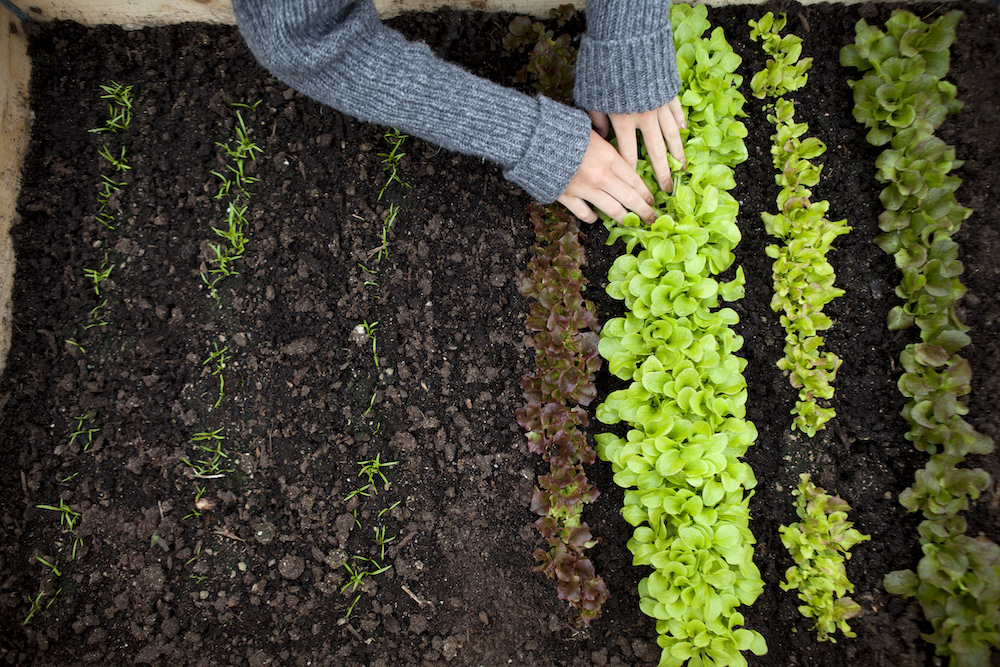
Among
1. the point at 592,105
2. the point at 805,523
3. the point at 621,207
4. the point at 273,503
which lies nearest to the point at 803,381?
the point at 805,523

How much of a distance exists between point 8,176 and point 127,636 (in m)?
1.66

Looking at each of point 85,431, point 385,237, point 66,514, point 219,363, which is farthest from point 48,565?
point 385,237

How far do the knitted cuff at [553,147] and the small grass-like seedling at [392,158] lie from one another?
51 cm

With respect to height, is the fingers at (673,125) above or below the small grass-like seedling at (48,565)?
above

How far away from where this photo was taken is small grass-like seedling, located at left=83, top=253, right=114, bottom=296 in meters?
2.02

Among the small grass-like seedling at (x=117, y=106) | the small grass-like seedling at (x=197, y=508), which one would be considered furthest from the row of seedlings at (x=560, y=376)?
the small grass-like seedling at (x=117, y=106)

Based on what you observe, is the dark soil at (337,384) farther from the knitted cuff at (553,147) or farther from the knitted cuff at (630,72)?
the knitted cuff at (630,72)

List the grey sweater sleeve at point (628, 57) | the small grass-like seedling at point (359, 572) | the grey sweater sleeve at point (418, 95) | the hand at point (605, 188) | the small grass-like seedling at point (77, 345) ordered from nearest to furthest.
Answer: the grey sweater sleeve at point (418, 95) → the grey sweater sleeve at point (628, 57) → the hand at point (605, 188) → the small grass-like seedling at point (359, 572) → the small grass-like seedling at point (77, 345)

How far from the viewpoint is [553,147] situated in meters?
1.70

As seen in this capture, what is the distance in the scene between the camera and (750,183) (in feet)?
6.75

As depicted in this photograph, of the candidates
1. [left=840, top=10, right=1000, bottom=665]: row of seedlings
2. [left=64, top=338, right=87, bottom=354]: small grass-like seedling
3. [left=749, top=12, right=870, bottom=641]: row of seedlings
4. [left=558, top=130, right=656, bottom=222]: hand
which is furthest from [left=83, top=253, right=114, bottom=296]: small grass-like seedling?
[left=840, top=10, right=1000, bottom=665]: row of seedlings

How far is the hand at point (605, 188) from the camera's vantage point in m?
1.79

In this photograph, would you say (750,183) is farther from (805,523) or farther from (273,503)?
(273,503)

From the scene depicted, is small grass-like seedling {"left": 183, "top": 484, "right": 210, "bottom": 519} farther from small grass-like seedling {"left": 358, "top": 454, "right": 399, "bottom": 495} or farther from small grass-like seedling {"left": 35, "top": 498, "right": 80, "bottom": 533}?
small grass-like seedling {"left": 358, "top": 454, "right": 399, "bottom": 495}
